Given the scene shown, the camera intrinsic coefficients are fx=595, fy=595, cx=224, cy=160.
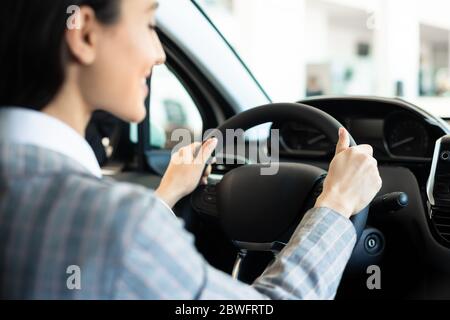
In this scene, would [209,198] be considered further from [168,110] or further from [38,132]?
[168,110]

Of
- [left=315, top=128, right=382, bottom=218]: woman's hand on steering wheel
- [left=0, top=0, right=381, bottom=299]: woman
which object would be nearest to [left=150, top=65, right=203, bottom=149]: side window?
[left=315, top=128, right=382, bottom=218]: woman's hand on steering wheel

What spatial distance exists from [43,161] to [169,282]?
0.19 m

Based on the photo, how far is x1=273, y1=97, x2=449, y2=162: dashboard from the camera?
1.39m

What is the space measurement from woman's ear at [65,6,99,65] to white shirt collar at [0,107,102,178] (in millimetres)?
80

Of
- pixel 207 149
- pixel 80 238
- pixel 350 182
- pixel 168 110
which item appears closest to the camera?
pixel 80 238

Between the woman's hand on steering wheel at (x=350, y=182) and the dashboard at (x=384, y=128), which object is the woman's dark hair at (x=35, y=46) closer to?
the woman's hand on steering wheel at (x=350, y=182)

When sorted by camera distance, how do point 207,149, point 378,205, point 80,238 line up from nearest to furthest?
point 80,238 → point 378,205 → point 207,149

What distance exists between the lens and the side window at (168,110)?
75.7 inches

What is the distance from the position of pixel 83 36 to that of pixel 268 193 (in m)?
0.60

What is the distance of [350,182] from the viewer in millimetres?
928

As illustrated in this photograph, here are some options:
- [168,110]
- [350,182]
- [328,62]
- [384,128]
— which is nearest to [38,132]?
[350,182]

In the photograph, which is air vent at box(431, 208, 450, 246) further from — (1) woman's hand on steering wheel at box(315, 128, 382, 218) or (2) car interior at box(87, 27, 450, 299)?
(1) woman's hand on steering wheel at box(315, 128, 382, 218)

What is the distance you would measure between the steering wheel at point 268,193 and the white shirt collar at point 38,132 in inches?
22.4
